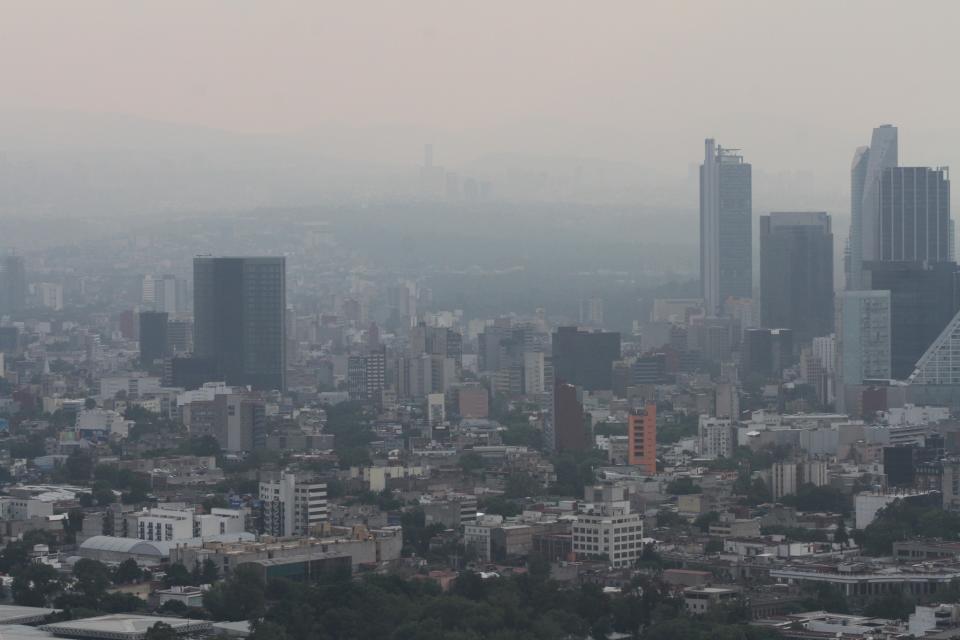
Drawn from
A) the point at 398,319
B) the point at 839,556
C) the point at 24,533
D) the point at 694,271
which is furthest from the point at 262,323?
the point at 839,556

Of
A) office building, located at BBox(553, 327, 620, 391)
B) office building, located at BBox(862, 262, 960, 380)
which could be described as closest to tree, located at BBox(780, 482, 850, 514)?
office building, located at BBox(862, 262, 960, 380)

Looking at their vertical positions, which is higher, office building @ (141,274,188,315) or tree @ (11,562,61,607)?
office building @ (141,274,188,315)

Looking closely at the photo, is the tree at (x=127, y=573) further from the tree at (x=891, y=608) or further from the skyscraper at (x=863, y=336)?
the skyscraper at (x=863, y=336)

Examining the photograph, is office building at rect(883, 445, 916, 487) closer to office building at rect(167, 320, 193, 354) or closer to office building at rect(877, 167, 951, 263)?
office building at rect(167, 320, 193, 354)

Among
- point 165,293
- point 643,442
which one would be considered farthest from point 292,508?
point 165,293

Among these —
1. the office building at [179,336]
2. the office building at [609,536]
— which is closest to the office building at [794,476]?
the office building at [609,536]

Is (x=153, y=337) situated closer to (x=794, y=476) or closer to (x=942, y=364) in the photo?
(x=942, y=364)
